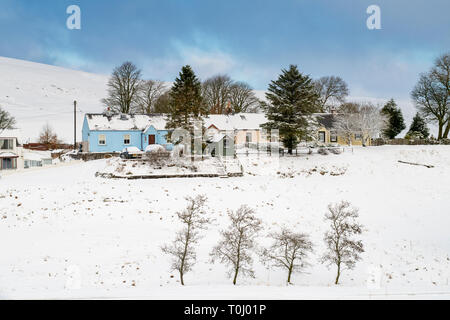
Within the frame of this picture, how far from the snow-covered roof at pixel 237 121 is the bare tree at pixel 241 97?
11.5 m

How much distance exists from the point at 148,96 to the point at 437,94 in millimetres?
46006

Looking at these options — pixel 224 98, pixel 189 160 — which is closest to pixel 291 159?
pixel 189 160

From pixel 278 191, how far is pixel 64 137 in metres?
50.9

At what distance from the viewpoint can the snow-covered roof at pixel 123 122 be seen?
127 feet

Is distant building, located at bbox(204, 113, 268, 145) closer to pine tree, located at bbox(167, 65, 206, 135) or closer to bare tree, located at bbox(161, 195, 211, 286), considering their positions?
pine tree, located at bbox(167, 65, 206, 135)

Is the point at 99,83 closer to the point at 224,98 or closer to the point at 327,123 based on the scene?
the point at 224,98

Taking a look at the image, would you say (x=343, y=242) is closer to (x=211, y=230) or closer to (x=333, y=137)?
(x=211, y=230)

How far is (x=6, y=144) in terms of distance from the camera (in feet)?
122

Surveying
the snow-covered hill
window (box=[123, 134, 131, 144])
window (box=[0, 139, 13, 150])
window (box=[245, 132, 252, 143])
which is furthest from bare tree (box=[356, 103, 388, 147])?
the snow-covered hill

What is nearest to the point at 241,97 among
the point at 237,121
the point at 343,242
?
the point at 237,121

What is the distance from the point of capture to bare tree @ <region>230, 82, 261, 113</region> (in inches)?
2320

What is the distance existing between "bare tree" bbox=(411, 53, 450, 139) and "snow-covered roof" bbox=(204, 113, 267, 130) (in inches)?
825

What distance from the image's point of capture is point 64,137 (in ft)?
→ 186

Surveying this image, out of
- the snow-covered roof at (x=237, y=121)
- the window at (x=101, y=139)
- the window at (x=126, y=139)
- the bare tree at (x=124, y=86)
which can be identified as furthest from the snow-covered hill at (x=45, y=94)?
the snow-covered roof at (x=237, y=121)
